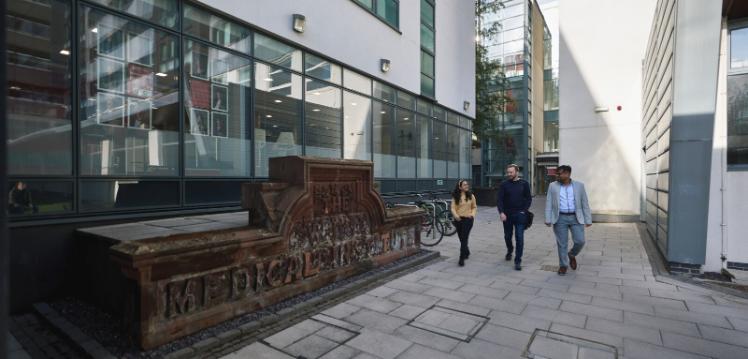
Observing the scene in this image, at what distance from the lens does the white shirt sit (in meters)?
6.26

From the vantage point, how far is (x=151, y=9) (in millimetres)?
6445

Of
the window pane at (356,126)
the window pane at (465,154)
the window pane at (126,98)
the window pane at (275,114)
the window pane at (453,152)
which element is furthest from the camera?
the window pane at (465,154)

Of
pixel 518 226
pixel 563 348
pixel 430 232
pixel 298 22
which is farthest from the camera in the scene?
pixel 430 232

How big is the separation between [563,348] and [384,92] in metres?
10.3

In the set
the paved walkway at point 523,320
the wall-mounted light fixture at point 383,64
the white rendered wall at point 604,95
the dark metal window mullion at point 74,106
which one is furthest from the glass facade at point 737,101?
the dark metal window mullion at point 74,106

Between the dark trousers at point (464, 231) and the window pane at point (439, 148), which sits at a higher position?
the window pane at point (439, 148)

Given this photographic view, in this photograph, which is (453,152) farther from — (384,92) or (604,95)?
(604,95)

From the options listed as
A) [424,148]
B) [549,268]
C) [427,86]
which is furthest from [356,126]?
[549,268]

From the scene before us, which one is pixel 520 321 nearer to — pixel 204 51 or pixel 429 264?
pixel 429 264

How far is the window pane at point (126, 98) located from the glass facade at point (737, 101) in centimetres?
949

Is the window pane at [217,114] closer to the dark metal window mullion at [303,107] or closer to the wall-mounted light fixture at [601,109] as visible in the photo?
the dark metal window mullion at [303,107]

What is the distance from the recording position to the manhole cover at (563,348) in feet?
11.1

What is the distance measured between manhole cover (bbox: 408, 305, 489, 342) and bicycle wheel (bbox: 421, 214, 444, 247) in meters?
4.07

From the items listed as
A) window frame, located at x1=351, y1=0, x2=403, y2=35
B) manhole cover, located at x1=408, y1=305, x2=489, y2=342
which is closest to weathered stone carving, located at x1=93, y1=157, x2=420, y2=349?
manhole cover, located at x1=408, y1=305, x2=489, y2=342
